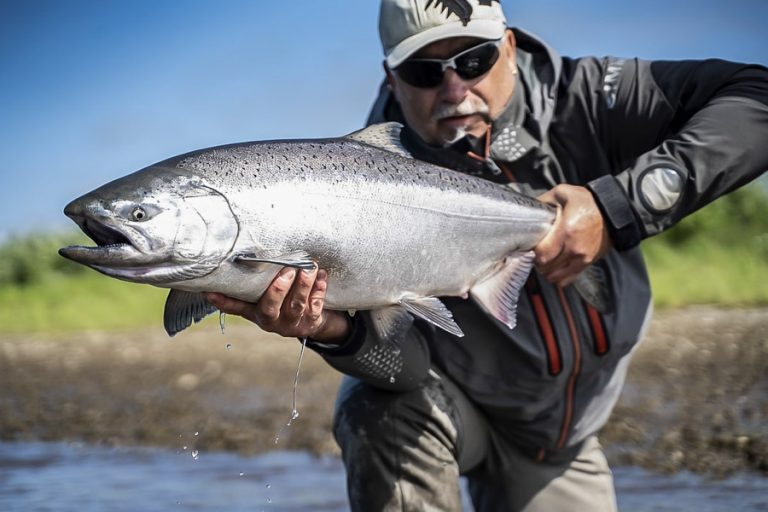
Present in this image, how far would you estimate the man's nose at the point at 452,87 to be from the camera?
4.12m

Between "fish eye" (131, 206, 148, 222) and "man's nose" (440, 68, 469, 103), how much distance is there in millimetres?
1587

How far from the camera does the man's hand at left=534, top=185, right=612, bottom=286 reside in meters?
3.76

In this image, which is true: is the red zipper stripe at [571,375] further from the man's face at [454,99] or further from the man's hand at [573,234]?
the man's face at [454,99]

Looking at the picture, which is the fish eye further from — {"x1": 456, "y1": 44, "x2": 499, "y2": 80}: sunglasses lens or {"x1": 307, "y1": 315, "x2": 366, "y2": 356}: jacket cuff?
{"x1": 456, "y1": 44, "x2": 499, "y2": 80}: sunglasses lens

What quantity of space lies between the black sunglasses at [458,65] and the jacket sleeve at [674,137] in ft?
1.66

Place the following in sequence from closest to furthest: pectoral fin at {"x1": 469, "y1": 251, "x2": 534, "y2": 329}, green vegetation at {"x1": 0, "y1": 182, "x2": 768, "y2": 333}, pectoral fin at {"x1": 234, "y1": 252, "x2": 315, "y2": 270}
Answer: pectoral fin at {"x1": 234, "y1": 252, "x2": 315, "y2": 270} < pectoral fin at {"x1": 469, "y1": 251, "x2": 534, "y2": 329} < green vegetation at {"x1": 0, "y1": 182, "x2": 768, "y2": 333}

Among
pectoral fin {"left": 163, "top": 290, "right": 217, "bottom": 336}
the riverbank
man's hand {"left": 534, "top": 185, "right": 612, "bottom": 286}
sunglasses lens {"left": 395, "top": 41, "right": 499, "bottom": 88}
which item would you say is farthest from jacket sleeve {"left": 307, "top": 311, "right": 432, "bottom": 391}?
the riverbank

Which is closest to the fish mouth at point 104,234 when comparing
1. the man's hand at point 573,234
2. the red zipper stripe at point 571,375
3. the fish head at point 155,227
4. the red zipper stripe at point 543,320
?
the fish head at point 155,227

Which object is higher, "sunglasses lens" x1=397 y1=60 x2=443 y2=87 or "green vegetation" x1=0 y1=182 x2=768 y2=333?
"sunglasses lens" x1=397 y1=60 x2=443 y2=87

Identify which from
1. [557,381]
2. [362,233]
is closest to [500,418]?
[557,381]

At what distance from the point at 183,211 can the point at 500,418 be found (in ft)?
6.64

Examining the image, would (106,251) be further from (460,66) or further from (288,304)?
(460,66)

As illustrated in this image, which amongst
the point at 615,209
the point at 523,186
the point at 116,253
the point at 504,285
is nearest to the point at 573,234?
the point at 615,209

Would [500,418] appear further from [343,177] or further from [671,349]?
[671,349]
